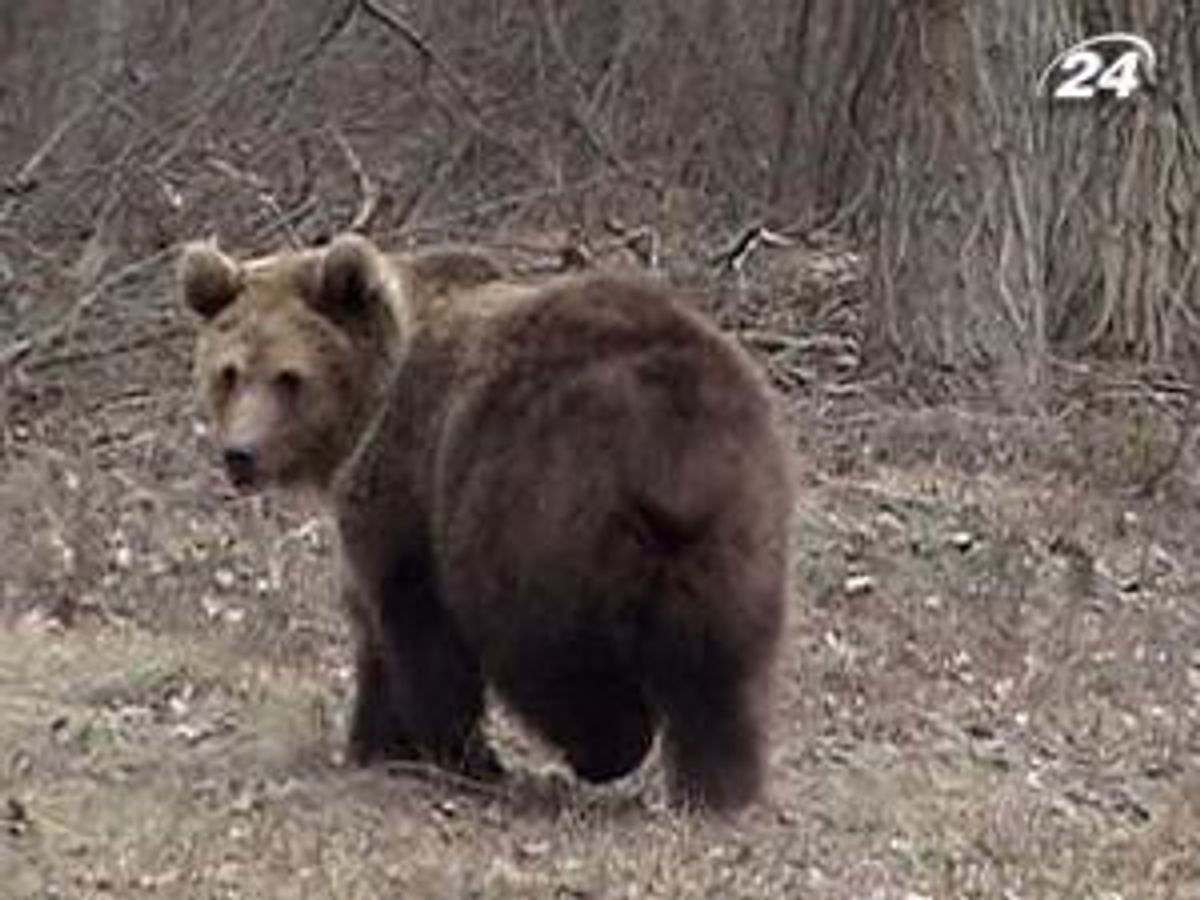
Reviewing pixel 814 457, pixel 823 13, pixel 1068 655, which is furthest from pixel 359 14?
pixel 1068 655

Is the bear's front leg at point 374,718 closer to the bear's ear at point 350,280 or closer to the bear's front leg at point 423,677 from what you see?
the bear's front leg at point 423,677

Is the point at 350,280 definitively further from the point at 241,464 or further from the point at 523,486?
the point at 523,486

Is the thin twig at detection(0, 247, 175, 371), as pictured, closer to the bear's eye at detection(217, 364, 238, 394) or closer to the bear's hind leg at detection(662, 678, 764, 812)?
the bear's eye at detection(217, 364, 238, 394)

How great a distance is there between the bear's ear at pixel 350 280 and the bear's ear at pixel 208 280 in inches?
9.2

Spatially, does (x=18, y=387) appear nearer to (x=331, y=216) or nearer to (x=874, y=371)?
(x=331, y=216)

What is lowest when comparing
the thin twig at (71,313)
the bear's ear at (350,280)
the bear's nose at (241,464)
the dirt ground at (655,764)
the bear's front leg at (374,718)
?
the dirt ground at (655,764)

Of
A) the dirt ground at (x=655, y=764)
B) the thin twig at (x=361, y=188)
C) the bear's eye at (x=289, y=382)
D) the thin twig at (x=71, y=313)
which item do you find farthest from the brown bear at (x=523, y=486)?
the thin twig at (x=71, y=313)

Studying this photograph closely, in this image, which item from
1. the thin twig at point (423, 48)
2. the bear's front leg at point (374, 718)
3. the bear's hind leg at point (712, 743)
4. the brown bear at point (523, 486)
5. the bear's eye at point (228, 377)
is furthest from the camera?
the thin twig at point (423, 48)

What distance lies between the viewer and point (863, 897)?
25.6 ft

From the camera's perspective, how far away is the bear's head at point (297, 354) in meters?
8.42

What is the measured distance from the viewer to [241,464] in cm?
838

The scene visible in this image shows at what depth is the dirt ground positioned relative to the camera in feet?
25.8

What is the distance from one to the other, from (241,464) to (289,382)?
242 millimetres

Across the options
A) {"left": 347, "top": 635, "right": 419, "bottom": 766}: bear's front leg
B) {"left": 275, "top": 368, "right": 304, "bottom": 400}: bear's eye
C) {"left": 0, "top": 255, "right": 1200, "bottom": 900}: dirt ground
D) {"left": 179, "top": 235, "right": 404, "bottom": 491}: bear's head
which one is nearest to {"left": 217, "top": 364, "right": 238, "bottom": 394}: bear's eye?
{"left": 179, "top": 235, "right": 404, "bottom": 491}: bear's head
